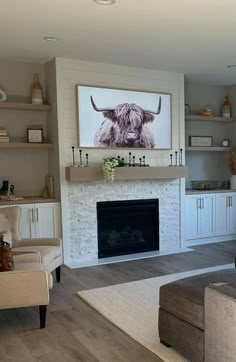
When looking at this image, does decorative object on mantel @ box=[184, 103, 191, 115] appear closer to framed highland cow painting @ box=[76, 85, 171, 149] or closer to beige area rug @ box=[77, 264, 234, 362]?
framed highland cow painting @ box=[76, 85, 171, 149]

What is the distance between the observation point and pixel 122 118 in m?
5.41

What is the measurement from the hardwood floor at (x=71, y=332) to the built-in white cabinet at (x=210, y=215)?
64.1 inches

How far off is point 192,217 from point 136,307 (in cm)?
285

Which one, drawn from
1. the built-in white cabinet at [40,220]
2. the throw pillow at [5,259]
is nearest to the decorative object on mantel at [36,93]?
the built-in white cabinet at [40,220]

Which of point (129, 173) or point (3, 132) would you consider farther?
point (129, 173)

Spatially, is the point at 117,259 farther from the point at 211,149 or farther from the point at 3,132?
the point at 211,149

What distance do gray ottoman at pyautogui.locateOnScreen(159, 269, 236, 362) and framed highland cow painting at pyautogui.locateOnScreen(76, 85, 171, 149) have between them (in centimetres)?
293

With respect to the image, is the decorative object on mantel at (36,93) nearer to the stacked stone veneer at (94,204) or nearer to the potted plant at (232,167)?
the stacked stone veneer at (94,204)

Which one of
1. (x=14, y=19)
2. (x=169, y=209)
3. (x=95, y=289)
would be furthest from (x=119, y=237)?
(x=14, y=19)

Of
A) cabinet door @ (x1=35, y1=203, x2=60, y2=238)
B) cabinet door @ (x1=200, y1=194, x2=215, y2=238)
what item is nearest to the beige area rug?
cabinet door @ (x1=35, y1=203, x2=60, y2=238)

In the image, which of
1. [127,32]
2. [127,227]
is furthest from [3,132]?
[127,227]

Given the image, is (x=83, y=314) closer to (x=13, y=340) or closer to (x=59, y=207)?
(x=13, y=340)

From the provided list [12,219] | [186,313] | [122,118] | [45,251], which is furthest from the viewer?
[122,118]

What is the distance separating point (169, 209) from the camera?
230 inches
